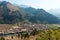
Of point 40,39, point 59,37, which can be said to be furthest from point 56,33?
point 40,39

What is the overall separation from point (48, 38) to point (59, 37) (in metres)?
2.58

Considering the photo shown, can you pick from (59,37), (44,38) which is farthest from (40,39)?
(59,37)

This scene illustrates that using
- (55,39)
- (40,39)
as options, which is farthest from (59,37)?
(40,39)

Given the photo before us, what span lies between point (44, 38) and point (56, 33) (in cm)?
361

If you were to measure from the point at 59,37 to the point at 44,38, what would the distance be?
3.21 metres

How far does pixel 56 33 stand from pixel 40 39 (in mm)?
4487

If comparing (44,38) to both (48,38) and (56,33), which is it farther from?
(56,33)

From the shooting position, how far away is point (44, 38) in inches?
1656

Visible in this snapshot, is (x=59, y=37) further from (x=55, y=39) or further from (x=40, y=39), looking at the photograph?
(x=40, y=39)

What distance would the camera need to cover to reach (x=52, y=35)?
138 feet

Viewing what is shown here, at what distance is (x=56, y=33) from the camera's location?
145 feet

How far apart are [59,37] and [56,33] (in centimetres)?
183

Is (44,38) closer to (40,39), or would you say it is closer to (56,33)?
(40,39)
